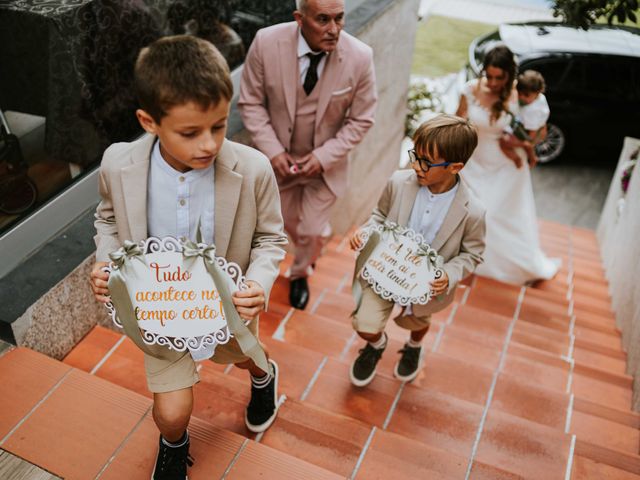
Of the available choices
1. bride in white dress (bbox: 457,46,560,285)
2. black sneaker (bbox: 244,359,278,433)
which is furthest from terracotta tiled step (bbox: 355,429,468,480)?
A: bride in white dress (bbox: 457,46,560,285)

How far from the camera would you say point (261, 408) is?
260cm

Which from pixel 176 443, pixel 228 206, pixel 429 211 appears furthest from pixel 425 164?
pixel 176 443

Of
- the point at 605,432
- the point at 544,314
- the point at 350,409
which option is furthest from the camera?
the point at 544,314

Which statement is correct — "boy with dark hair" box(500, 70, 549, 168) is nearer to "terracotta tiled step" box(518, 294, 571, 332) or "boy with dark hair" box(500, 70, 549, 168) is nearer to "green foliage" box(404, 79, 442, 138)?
"terracotta tiled step" box(518, 294, 571, 332)

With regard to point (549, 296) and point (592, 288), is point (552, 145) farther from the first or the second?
A: point (549, 296)

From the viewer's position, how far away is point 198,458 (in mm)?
2307

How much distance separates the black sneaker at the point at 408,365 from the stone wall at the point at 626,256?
4.58 feet

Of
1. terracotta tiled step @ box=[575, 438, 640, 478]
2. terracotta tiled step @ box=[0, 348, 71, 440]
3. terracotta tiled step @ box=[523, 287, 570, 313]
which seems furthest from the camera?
terracotta tiled step @ box=[523, 287, 570, 313]

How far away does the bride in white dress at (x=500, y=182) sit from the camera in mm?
4422

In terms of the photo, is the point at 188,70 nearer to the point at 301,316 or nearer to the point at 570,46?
the point at 301,316

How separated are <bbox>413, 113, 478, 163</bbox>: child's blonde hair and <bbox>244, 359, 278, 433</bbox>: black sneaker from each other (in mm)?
1142

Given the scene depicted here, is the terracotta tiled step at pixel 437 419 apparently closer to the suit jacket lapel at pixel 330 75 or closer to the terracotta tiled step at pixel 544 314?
the suit jacket lapel at pixel 330 75

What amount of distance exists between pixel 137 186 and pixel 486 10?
13.1 meters

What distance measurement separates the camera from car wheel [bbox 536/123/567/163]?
28.8 feet
